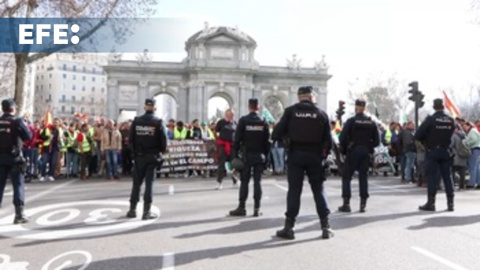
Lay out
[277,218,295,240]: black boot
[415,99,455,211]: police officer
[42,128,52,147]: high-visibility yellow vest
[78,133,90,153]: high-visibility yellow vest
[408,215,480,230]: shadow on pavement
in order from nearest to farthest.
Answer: [277,218,295,240]: black boot → [408,215,480,230]: shadow on pavement → [415,99,455,211]: police officer → [42,128,52,147]: high-visibility yellow vest → [78,133,90,153]: high-visibility yellow vest

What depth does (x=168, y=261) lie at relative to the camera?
6.07m

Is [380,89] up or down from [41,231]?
up

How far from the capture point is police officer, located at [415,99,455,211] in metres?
10.4

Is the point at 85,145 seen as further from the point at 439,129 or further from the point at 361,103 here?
the point at 439,129

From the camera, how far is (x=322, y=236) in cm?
754

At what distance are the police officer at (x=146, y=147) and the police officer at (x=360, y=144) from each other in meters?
3.76

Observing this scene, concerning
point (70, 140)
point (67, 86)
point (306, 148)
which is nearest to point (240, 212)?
point (306, 148)

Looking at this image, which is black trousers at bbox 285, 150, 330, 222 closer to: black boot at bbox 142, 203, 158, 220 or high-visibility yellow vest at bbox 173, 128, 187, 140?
black boot at bbox 142, 203, 158, 220

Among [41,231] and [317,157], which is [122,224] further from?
[317,157]

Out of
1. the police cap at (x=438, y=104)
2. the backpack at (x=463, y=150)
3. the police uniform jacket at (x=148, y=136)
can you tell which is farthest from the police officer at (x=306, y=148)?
the backpack at (x=463, y=150)

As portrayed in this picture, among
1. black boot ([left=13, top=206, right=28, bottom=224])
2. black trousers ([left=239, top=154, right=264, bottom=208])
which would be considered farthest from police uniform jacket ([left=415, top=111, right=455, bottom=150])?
black boot ([left=13, top=206, right=28, bottom=224])

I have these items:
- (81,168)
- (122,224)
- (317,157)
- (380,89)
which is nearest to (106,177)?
(81,168)

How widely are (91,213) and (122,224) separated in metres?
1.44

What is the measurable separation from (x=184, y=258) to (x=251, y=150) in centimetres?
367
